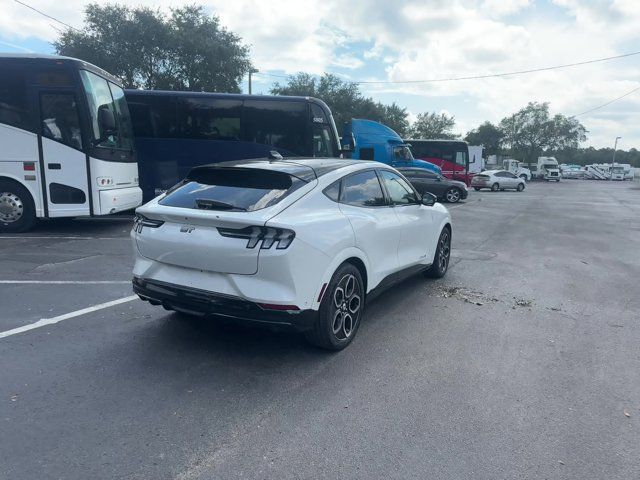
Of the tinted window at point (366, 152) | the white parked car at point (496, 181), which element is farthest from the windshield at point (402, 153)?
the white parked car at point (496, 181)

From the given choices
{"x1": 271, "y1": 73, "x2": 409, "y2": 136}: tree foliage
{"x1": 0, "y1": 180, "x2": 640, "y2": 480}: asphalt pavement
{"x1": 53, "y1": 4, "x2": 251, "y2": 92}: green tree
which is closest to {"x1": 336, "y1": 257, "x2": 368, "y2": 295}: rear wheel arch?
{"x1": 0, "y1": 180, "x2": 640, "y2": 480}: asphalt pavement

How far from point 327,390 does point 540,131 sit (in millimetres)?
80349

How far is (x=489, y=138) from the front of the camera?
84938 millimetres

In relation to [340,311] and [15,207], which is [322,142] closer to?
[15,207]

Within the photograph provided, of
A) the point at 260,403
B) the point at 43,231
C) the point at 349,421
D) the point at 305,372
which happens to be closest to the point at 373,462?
the point at 349,421

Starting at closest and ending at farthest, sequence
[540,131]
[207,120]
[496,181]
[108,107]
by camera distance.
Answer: [108,107] < [207,120] < [496,181] < [540,131]

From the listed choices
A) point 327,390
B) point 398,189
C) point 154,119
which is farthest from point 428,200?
point 154,119

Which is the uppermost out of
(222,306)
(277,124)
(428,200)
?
(277,124)

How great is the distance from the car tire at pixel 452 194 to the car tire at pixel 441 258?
15525mm

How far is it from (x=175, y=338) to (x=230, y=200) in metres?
1.49

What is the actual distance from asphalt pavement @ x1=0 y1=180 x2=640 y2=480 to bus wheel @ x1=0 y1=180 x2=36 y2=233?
3981 millimetres

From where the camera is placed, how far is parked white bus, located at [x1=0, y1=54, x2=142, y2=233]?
30.9 ft

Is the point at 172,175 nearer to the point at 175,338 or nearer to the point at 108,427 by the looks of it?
the point at 175,338

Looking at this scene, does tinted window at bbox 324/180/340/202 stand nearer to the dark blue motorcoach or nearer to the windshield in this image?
the dark blue motorcoach
